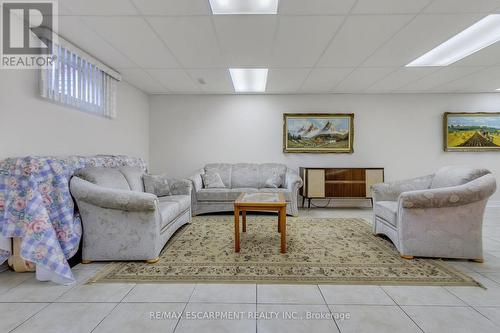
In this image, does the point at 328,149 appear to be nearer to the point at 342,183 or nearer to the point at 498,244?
the point at 342,183

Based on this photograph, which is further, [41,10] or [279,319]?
[41,10]

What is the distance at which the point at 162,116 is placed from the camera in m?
5.44

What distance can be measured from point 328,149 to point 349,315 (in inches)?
161

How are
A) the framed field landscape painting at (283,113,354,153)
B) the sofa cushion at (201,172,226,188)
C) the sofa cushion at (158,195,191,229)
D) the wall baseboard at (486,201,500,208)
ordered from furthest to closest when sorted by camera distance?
1. the framed field landscape painting at (283,113,354,153)
2. the wall baseboard at (486,201,500,208)
3. the sofa cushion at (201,172,226,188)
4. the sofa cushion at (158,195,191,229)

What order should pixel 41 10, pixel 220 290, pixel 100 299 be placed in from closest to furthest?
Answer: pixel 100 299 → pixel 220 290 → pixel 41 10

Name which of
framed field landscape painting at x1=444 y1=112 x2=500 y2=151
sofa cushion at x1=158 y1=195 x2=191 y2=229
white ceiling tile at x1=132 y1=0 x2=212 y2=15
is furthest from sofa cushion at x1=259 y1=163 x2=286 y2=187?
framed field landscape painting at x1=444 y1=112 x2=500 y2=151

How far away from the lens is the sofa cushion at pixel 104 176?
8.21 feet

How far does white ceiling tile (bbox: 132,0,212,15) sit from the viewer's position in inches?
87.5

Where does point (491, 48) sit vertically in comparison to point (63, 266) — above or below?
above

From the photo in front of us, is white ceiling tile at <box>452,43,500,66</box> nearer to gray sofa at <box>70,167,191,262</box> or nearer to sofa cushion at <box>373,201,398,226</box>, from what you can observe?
sofa cushion at <box>373,201,398,226</box>

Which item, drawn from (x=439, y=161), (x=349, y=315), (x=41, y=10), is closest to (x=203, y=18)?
(x=41, y=10)

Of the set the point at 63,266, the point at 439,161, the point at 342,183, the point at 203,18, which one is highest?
the point at 203,18

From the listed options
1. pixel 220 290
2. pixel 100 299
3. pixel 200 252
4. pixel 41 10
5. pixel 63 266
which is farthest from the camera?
pixel 200 252

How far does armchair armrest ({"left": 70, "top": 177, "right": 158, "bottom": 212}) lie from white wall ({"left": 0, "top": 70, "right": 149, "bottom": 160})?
774 millimetres
